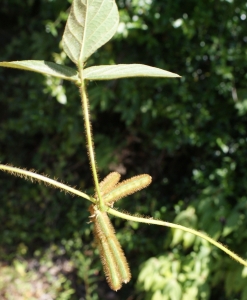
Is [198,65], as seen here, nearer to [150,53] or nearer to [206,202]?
[150,53]

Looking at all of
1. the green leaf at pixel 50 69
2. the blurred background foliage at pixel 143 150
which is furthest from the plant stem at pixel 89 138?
the blurred background foliage at pixel 143 150

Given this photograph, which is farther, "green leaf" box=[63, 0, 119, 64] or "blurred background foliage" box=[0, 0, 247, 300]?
"blurred background foliage" box=[0, 0, 247, 300]

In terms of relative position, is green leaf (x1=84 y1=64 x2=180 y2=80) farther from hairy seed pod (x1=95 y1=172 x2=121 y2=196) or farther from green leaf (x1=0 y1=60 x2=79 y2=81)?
hairy seed pod (x1=95 y1=172 x2=121 y2=196)

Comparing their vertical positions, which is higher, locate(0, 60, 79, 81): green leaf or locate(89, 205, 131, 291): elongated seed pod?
locate(0, 60, 79, 81): green leaf

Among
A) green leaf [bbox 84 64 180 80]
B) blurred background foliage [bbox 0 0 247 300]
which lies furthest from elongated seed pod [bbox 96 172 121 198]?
blurred background foliage [bbox 0 0 247 300]

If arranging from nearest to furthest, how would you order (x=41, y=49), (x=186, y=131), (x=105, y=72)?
(x=105, y=72), (x=186, y=131), (x=41, y=49)

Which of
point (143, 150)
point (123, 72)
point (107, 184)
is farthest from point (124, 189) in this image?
point (143, 150)

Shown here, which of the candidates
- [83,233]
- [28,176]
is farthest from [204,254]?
[28,176]
